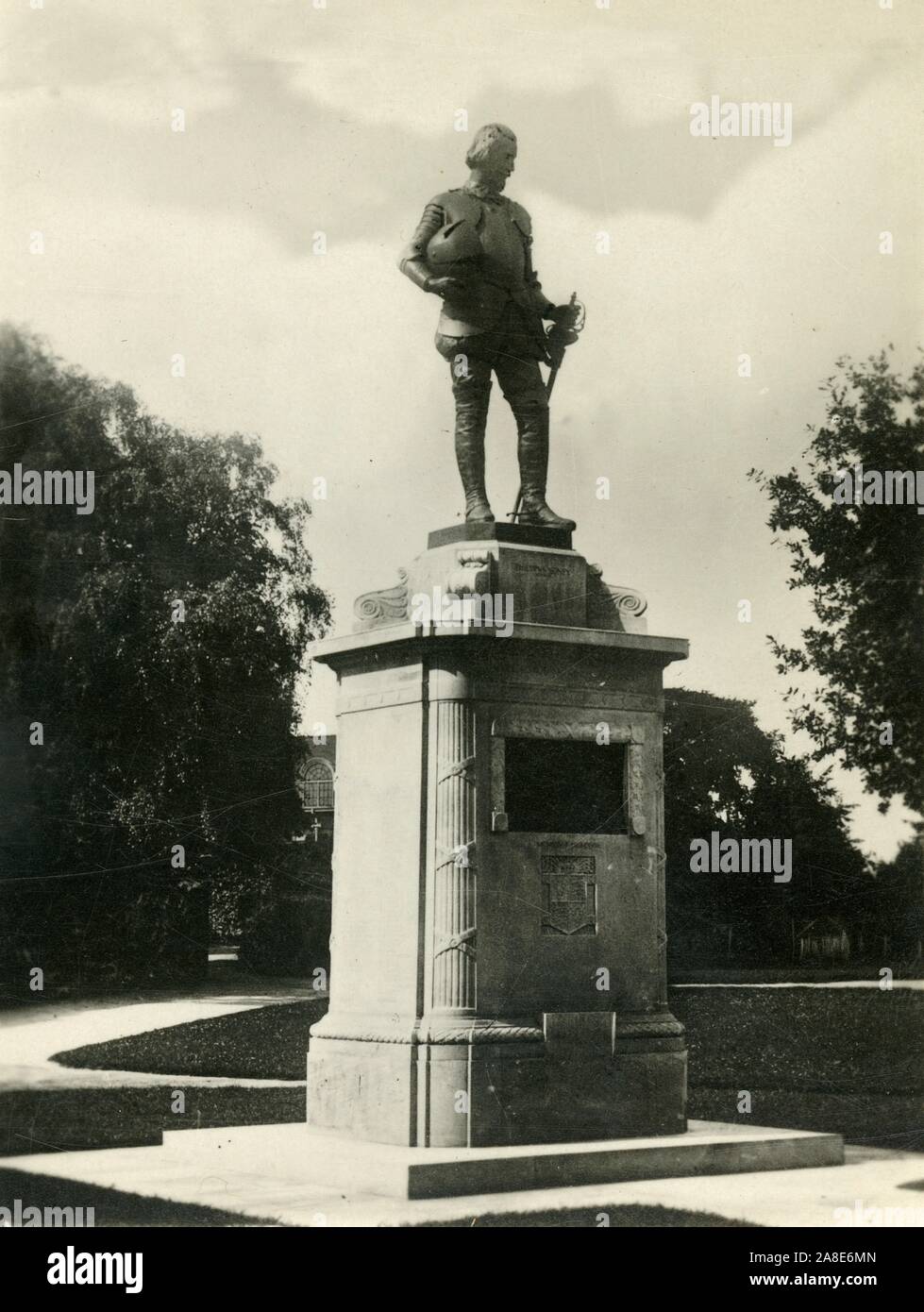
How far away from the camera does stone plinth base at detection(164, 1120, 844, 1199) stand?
9.02 m

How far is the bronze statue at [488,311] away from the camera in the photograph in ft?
36.3

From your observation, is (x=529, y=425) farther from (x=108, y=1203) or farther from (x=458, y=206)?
(x=108, y=1203)

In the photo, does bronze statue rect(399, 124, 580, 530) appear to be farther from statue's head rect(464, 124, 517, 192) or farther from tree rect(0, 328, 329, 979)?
tree rect(0, 328, 329, 979)

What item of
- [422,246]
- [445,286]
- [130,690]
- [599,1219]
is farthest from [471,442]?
[130,690]

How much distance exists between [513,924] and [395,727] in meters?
1.48

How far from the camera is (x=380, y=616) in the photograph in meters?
11.1

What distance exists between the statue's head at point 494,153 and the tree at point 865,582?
8.77 meters

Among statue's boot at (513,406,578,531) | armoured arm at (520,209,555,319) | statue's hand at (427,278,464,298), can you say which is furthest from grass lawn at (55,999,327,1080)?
statue's hand at (427,278,464,298)

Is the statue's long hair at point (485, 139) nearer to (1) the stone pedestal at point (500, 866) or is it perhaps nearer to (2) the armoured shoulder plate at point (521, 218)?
(2) the armoured shoulder plate at point (521, 218)

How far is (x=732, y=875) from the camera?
28453mm

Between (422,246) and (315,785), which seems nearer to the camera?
(422,246)

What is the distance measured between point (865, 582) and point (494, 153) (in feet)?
35.6

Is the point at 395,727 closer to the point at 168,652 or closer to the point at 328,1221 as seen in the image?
the point at 328,1221
